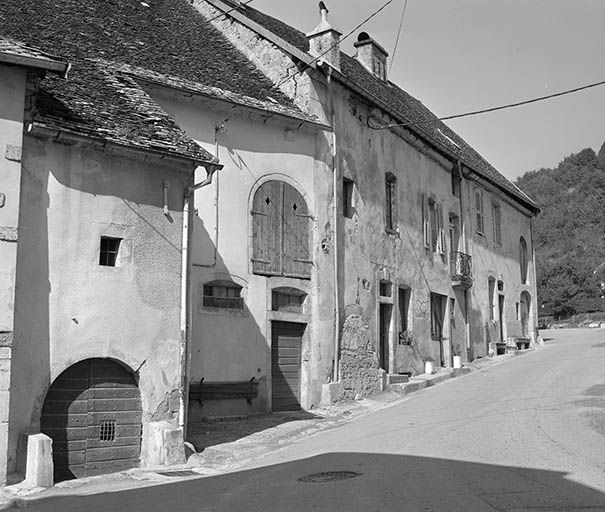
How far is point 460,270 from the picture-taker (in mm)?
25891

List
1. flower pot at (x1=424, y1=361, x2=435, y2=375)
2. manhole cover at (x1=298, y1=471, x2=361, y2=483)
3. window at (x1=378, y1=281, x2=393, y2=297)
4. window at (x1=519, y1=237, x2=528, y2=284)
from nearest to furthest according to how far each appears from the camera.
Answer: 1. manhole cover at (x1=298, y1=471, x2=361, y2=483)
2. window at (x1=378, y1=281, x2=393, y2=297)
3. flower pot at (x1=424, y1=361, x2=435, y2=375)
4. window at (x1=519, y1=237, x2=528, y2=284)

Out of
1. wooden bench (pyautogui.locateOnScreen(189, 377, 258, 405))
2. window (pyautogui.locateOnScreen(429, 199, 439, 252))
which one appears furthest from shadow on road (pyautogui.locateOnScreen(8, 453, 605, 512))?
window (pyautogui.locateOnScreen(429, 199, 439, 252))

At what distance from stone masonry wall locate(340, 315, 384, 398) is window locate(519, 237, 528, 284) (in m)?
16.9

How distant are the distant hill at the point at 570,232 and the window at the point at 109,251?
60874 mm

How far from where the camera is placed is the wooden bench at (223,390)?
1502cm

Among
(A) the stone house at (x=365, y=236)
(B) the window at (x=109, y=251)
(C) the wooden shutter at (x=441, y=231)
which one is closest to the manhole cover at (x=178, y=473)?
(B) the window at (x=109, y=251)

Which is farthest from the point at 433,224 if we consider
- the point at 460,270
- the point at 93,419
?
the point at 93,419

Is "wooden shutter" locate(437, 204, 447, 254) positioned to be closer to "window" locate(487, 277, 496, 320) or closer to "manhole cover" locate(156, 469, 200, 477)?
"window" locate(487, 277, 496, 320)

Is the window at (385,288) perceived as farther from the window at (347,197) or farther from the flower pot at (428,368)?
the flower pot at (428,368)

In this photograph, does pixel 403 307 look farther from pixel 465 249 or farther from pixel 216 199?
pixel 216 199

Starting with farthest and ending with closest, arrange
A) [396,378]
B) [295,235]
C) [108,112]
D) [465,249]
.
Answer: [465,249] → [396,378] → [295,235] → [108,112]

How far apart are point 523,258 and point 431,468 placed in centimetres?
2696

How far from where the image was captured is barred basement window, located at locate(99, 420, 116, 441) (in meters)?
11.4

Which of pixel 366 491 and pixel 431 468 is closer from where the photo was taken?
pixel 366 491
